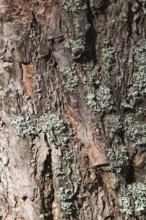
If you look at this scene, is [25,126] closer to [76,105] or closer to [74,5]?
[76,105]

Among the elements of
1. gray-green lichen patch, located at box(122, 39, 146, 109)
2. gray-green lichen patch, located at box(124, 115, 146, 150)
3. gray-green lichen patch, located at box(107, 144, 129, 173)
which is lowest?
gray-green lichen patch, located at box(107, 144, 129, 173)

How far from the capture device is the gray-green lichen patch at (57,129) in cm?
130

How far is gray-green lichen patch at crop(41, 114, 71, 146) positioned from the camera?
130 cm

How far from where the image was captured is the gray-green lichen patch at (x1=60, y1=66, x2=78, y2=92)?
4.18ft

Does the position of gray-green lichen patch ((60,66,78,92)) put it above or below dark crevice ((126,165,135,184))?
above

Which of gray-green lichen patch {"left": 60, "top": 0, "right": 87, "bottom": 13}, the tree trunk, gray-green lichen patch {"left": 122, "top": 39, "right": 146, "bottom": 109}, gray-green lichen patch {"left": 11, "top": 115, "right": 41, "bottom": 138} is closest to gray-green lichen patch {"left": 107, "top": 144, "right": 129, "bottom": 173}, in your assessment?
the tree trunk

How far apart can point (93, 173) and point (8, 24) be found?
0.54 meters

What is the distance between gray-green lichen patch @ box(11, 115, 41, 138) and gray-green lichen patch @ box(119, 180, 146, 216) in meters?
0.34

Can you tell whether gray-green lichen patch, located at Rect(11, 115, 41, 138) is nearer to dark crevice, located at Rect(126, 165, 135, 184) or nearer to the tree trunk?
the tree trunk

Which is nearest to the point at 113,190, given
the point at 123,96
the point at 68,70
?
the point at 123,96

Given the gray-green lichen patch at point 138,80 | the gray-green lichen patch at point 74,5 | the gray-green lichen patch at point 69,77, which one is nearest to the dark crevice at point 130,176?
the gray-green lichen patch at point 138,80

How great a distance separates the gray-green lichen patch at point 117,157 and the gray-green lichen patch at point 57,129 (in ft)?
0.48

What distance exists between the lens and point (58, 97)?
1296 mm

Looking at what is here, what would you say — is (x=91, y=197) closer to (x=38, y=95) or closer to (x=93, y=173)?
(x=93, y=173)
